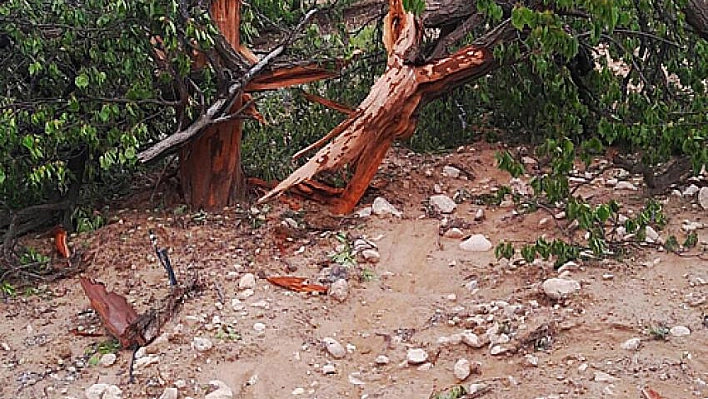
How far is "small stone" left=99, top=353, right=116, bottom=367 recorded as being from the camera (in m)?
3.13

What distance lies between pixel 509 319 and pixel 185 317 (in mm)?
1217

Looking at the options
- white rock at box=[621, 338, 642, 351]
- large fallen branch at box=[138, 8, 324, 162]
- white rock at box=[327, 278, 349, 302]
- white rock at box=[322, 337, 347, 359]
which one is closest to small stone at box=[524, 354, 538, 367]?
white rock at box=[621, 338, 642, 351]

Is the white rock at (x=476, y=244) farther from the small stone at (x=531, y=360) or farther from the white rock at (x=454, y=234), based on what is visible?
the small stone at (x=531, y=360)

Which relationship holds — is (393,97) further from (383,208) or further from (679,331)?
(679,331)

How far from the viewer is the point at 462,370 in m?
2.86

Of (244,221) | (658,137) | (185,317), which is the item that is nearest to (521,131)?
(658,137)

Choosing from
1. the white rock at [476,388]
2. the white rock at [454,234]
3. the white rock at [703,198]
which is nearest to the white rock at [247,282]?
the white rock at [454,234]

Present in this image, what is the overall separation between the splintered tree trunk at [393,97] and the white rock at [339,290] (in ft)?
2.30

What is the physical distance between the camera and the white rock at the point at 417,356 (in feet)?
9.79

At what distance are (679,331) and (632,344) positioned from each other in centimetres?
17

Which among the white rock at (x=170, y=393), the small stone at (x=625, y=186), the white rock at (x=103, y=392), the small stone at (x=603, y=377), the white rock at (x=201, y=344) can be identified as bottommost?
the white rock at (x=103, y=392)

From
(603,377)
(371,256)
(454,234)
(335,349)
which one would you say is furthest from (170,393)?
(454,234)

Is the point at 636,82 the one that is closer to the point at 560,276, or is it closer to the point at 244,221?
the point at 560,276

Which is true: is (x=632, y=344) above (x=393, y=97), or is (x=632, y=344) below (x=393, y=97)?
below
